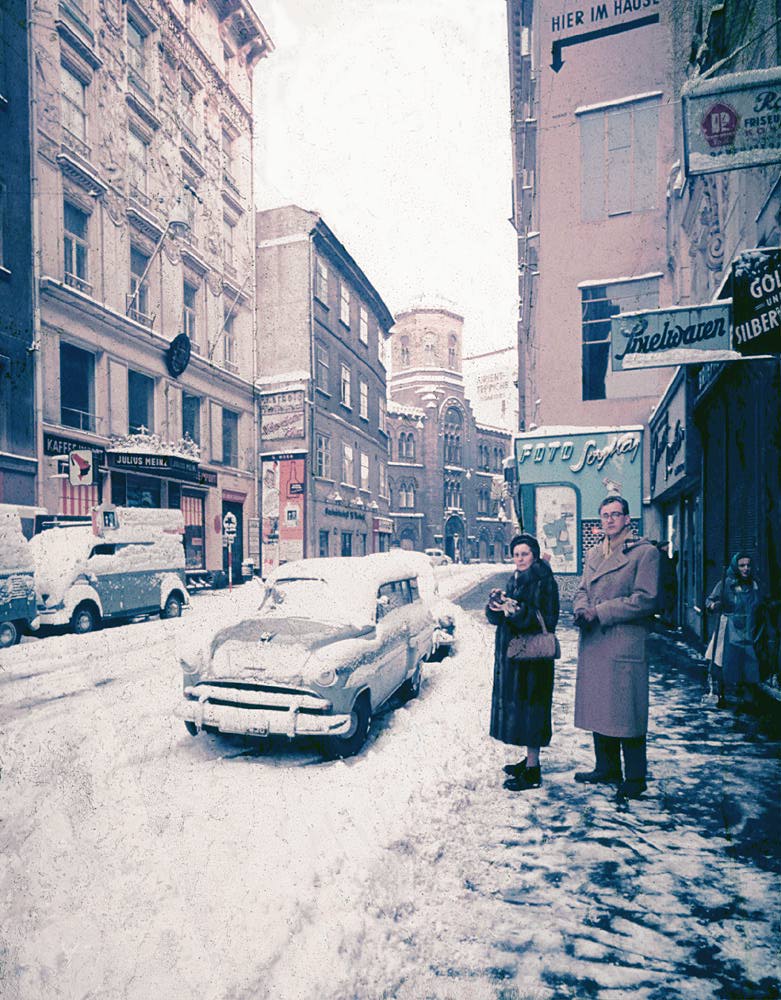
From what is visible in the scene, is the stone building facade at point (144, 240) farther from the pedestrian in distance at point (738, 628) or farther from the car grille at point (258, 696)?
the pedestrian in distance at point (738, 628)

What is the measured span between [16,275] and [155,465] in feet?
12.7

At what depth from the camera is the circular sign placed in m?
9.32

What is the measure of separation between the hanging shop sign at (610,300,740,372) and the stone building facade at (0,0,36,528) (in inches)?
200

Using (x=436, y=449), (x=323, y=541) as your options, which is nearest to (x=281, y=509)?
(x=323, y=541)

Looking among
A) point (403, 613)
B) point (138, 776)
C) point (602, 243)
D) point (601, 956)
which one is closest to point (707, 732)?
point (403, 613)

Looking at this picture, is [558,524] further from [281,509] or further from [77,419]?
[77,419]

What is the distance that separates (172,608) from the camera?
46.2ft

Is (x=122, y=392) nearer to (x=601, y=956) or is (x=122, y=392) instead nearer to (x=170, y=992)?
(x=170, y=992)

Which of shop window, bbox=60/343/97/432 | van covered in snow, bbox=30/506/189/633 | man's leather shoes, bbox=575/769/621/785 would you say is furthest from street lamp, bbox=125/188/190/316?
man's leather shoes, bbox=575/769/621/785

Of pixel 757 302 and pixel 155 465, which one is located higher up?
pixel 757 302

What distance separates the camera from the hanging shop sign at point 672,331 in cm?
565

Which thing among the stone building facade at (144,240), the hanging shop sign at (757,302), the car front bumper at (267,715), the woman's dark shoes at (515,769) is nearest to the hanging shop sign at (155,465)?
the stone building facade at (144,240)

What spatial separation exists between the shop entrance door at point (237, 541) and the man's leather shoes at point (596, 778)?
7.76m

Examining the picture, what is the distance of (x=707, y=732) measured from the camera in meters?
5.78
